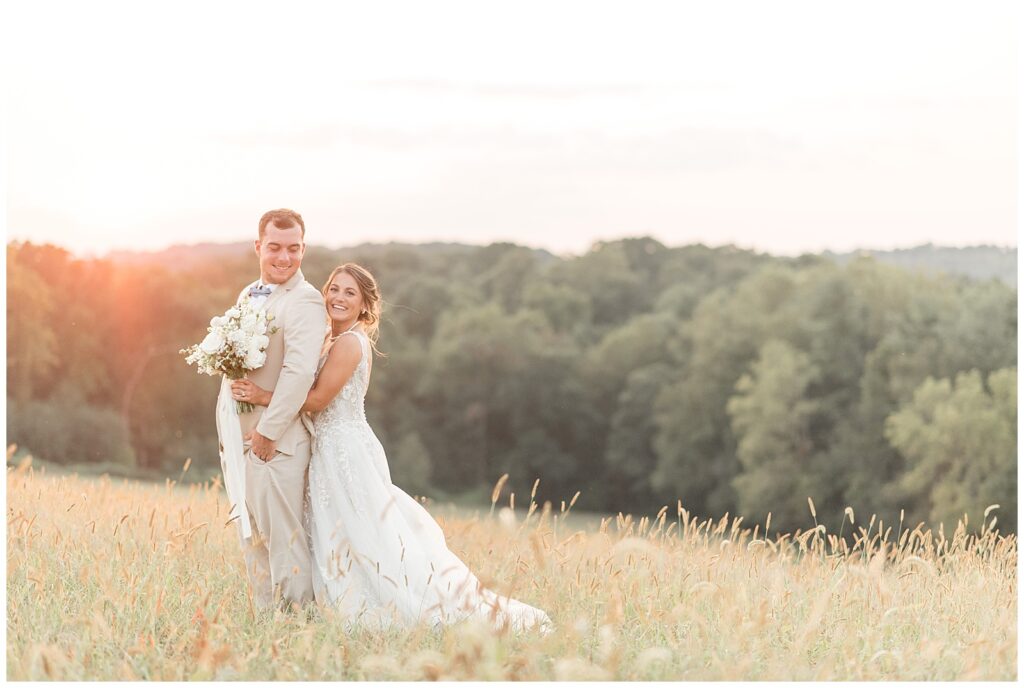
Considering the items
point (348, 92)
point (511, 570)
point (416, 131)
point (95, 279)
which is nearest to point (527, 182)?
point (416, 131)

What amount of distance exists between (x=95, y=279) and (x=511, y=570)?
154 feet

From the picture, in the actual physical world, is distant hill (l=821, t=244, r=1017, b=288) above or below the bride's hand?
above

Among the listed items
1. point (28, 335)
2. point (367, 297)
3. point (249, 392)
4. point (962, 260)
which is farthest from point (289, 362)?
point (962, 260)

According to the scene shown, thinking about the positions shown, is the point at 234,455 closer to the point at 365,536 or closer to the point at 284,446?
the point at 284,446

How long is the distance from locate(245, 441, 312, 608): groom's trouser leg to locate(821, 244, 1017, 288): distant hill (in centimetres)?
4353

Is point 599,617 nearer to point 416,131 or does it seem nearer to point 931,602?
point 931,602

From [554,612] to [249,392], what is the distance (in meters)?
2.40

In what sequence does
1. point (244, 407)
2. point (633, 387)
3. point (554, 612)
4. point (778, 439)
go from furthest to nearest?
point (633, 387)
point (778, 439)
point (554, 612)
point (244, 407)

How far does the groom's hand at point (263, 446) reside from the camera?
687 cm

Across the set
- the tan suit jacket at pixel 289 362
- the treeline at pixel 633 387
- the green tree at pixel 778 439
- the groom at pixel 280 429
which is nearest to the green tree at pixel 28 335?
the treeline at pixel 633 387

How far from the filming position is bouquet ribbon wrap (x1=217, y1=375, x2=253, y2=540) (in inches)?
275

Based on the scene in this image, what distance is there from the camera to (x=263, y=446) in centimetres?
688

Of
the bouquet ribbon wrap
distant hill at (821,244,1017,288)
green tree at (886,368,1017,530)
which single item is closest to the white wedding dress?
the bouquet ribbon wrap

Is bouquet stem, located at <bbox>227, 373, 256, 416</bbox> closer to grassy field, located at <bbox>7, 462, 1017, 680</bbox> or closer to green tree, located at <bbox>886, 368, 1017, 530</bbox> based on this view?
grassy field, located at <bbox>7, 462, 1017, 680</bbox>
